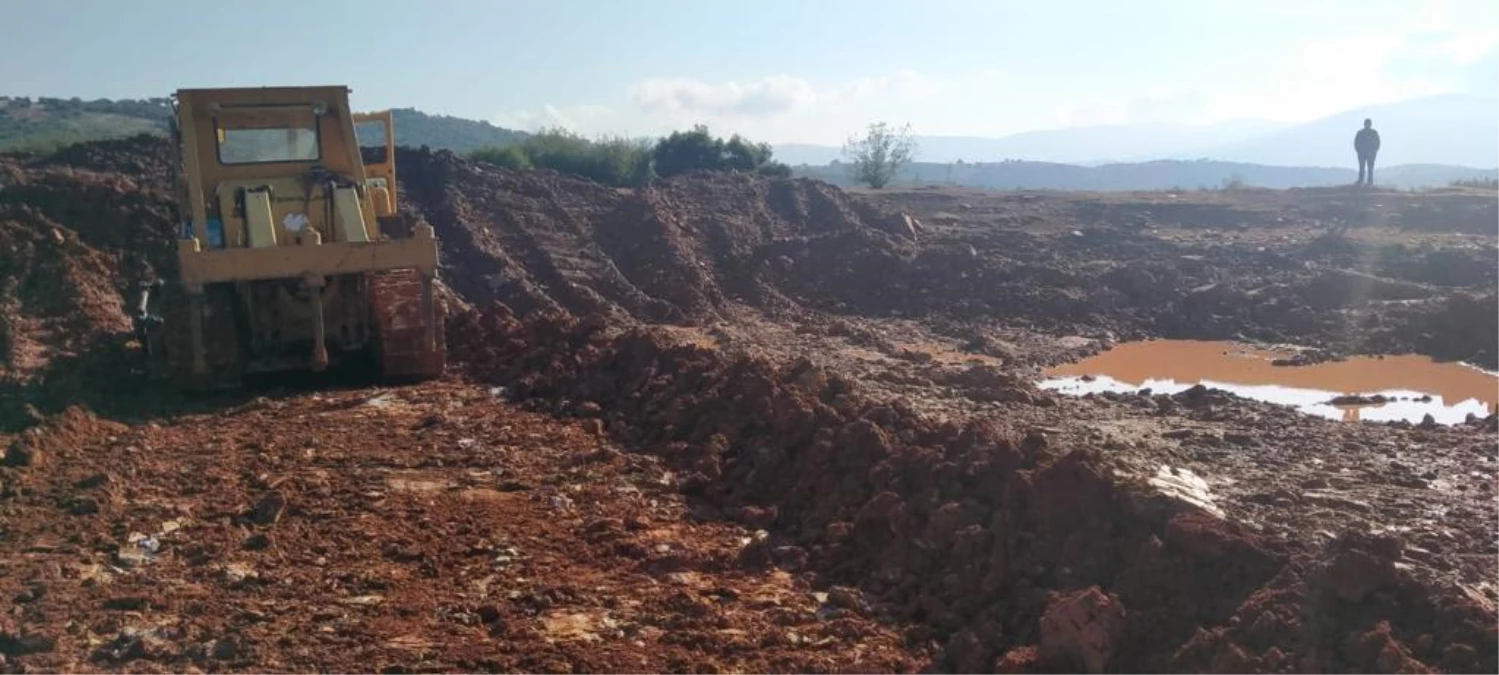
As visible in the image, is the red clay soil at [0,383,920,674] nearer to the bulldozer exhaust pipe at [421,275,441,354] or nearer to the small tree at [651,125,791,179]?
the bulldozer exhaust pipe at [421,275,441,354]

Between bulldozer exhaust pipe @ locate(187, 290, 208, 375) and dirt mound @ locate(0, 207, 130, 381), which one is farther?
dirt mound @ locate(0, 207, 130, 381)

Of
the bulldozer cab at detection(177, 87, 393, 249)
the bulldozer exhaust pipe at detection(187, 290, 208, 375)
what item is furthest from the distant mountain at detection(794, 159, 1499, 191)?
the bulldozer exhaust pipe at detection(187, 290, 208, 375)

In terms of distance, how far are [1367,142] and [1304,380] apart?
1634 cm

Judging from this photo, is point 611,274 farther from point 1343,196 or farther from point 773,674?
point 1343,196

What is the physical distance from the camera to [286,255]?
973 centimetres

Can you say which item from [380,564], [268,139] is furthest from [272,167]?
[380,564]

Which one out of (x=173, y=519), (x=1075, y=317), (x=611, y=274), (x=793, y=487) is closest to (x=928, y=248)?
(x=1075, y=317)

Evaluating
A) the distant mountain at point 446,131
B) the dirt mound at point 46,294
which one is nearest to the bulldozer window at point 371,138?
the dirt mound at point 46,294

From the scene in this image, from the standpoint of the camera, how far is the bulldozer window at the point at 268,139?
418 inches

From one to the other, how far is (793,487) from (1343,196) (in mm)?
25475

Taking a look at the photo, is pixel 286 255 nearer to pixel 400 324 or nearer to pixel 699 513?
pixel 400 324

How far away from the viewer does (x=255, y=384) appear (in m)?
10.8

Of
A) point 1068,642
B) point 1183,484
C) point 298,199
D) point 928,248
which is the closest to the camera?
point 1068,642

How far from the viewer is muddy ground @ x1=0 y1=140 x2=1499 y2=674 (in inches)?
206
